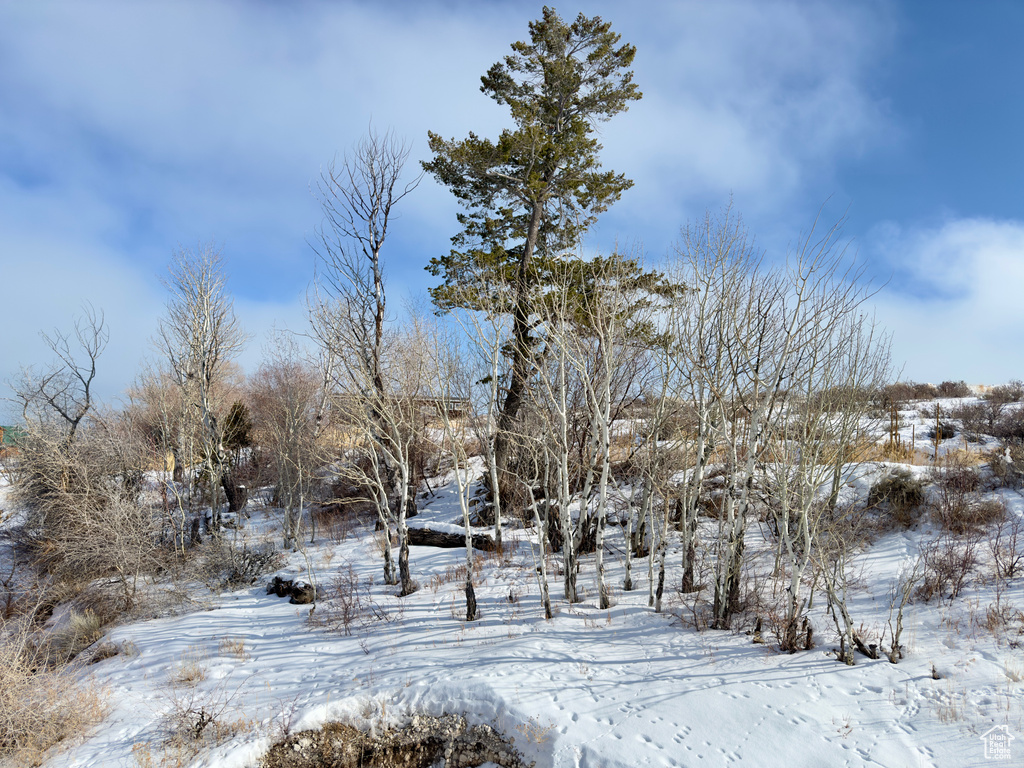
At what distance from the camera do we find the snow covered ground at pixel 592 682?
5.50 metres

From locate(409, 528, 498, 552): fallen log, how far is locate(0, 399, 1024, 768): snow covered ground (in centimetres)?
346

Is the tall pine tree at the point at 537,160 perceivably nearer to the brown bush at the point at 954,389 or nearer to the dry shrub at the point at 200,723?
the dry shrub at the point at 200,723

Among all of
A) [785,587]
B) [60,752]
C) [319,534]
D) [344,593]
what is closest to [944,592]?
[785,587]

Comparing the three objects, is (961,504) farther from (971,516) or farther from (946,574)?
(946,574)

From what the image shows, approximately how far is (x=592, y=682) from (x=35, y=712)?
25.2 feet

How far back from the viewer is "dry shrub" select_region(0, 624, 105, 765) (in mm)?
6680

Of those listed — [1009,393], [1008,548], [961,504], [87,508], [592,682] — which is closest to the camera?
[592,682]

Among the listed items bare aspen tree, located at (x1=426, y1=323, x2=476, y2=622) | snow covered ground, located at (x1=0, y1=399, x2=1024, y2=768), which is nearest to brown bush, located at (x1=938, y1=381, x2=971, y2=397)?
snow covered ground, located at (x1=0, y1=399, x2=1024, y2=768)

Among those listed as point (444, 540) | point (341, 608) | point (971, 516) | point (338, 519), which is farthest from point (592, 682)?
point (338, 519)

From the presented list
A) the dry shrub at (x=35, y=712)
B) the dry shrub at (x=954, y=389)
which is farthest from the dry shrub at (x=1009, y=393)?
the dry shrub at (x=35, y=712)

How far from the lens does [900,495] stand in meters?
12.6

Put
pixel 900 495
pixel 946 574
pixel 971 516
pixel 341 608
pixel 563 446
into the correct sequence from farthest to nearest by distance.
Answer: pixel 900 495 < pixel 971 516 < pixel 341 608 < pixel 563 446 < pixel 946 574

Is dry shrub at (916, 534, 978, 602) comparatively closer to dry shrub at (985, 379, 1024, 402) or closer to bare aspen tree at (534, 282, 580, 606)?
bare aspen tree at (534, 282, 580, 606)

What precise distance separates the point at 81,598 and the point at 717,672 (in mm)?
14248
